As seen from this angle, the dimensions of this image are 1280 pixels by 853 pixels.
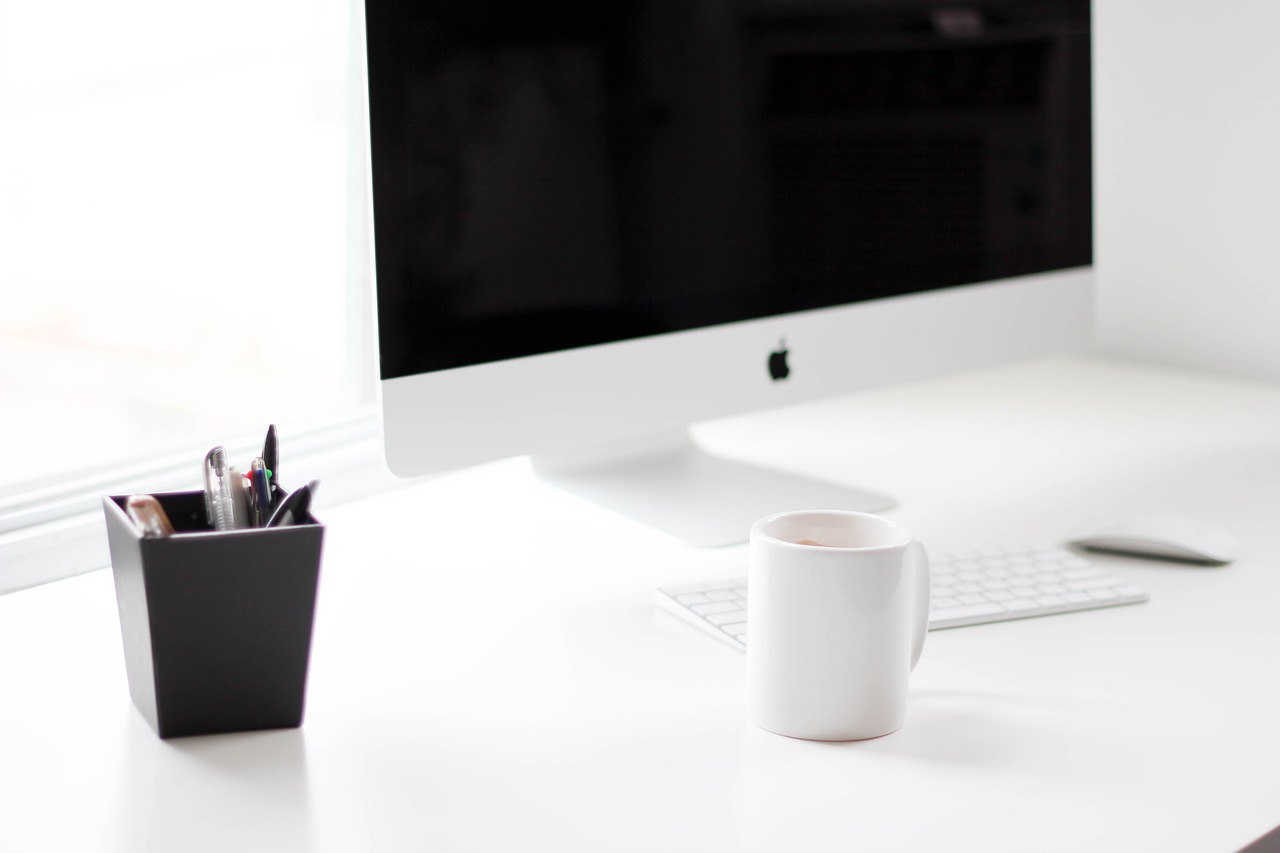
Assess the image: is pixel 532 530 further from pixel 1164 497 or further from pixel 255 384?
pixel 255 384

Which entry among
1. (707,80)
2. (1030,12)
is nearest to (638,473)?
(707,80)

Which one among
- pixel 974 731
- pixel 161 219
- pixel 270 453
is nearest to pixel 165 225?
pixel 161 219

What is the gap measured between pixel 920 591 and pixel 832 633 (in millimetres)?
64

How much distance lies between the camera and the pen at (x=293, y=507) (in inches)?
24.7

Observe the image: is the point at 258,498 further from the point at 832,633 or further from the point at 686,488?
the point at 686,488

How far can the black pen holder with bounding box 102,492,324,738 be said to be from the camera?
60 centimetres

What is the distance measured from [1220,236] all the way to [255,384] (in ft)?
6.72

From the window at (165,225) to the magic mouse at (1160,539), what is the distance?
69cm

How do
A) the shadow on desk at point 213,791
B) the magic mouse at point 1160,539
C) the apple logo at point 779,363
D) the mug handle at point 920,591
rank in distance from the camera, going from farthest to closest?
1. the apple logo at point 779,363
2. the magic mouse at point 1160,539
3. the mug handle at point 920,591
4. the shadow on desk at point 213,791

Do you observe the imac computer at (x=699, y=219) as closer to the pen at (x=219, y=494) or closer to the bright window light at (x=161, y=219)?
the pen at (x=219, y=494)

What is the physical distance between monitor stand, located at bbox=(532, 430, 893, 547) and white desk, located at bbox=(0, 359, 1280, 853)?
0.02 metres

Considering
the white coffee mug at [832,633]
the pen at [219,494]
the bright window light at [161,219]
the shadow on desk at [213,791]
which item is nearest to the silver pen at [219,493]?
the pen at [219,494]

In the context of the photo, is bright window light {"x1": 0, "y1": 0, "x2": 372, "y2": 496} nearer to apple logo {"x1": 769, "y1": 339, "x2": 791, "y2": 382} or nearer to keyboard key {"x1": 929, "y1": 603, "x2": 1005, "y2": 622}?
apple logo {"x1": 769, "y1": 339, "x2": 791, "y2": 382}

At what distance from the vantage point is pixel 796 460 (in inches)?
45.1
